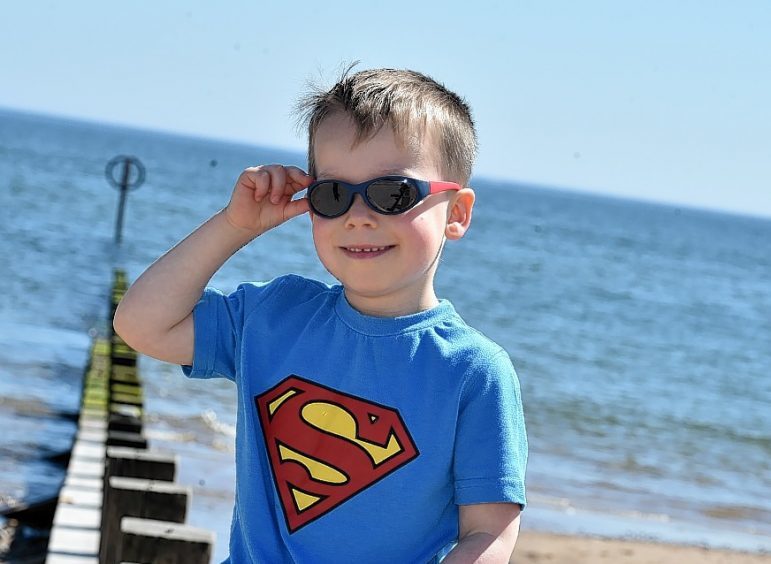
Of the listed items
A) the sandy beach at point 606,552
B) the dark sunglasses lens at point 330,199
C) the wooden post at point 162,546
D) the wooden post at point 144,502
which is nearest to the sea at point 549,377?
the sandy beach at point 606,552

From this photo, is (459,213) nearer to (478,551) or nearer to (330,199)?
(330,199)

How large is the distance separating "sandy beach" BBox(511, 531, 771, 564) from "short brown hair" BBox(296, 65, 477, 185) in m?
7.53

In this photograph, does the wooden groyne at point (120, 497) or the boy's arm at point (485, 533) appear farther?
the wooden groyne at point (120, 497)

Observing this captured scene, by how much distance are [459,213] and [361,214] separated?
291 millimetres

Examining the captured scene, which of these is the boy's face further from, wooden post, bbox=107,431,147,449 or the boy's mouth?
wooden post, bbox=107,431,147,449

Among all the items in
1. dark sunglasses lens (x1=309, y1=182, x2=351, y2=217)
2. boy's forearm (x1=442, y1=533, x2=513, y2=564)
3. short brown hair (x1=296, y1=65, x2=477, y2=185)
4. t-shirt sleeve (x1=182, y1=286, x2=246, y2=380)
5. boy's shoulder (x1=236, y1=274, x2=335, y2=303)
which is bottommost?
boy's forearm (x1=442, y1=533, x2=513, y2=564)

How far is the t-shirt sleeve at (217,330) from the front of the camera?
102 inches

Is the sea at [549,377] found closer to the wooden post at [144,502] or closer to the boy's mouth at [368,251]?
the wooden post at [144,502]

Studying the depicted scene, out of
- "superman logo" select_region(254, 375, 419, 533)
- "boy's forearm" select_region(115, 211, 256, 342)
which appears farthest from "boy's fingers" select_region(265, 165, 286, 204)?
"superman logo" select_region(254, 375, 419, 533)

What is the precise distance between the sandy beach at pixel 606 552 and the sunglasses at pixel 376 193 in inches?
300

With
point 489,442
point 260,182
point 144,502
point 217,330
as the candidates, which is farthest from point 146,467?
point 489,442

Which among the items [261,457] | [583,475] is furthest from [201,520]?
[261,457]

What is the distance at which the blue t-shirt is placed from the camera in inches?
89.7

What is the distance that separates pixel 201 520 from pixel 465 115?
21.6 ft
